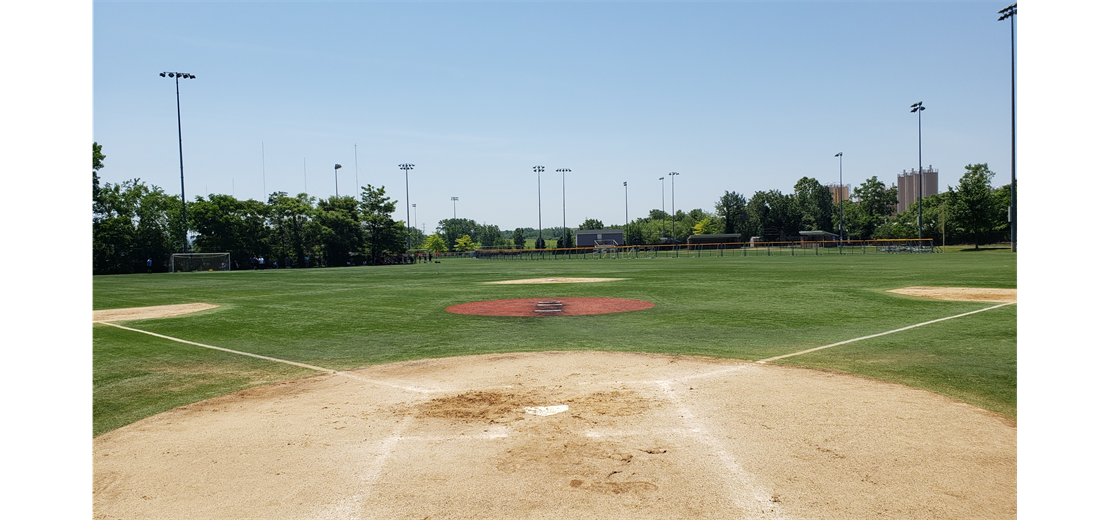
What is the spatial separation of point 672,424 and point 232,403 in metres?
4.74

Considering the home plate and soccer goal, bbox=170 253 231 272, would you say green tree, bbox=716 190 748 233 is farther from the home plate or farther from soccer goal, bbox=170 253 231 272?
the home plate

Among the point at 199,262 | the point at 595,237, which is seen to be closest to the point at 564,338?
the point at 199,262

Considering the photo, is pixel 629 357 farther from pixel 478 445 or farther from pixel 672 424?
pixel 478 445

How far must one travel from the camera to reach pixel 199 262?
177 ft

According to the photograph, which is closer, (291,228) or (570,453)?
(570,453)

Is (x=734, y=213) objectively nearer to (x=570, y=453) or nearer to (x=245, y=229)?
(x=245, y=229)

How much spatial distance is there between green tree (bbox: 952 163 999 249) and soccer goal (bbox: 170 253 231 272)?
7402 centimetres

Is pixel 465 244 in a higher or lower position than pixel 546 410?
higher

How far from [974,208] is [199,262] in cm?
7648

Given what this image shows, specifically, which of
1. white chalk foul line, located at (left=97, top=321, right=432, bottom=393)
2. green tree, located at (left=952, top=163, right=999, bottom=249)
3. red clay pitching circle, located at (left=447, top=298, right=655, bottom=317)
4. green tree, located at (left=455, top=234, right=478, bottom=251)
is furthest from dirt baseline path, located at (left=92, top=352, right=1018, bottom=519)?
green tree, located at (left=455, top=234, right=478, bottom=251)

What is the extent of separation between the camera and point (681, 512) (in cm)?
387

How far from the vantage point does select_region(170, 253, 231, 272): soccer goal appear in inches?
2056

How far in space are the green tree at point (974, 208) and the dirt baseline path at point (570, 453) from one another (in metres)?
71.4
